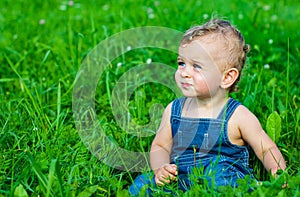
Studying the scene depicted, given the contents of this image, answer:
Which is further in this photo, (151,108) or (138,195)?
(151,108)

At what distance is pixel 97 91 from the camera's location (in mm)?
3439

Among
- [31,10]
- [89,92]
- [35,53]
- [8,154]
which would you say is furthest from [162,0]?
[8,154]

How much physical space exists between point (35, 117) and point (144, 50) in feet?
4.23

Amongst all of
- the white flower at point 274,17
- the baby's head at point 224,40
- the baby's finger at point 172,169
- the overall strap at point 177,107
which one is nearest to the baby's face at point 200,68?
the baby's head at point 224,40

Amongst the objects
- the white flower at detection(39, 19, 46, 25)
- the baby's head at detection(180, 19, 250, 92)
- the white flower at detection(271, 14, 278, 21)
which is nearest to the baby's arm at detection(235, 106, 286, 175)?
the baby's head at detection(180, 19, 250, 92)

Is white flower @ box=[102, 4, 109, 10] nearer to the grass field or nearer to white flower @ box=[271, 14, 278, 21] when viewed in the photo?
the grass field

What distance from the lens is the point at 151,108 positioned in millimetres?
3137

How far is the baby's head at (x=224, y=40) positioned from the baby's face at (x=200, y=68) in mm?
15

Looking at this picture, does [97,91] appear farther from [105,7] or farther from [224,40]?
[105,7]

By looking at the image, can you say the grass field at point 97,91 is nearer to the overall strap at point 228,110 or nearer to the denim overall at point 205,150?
the denim overall at point 205,150

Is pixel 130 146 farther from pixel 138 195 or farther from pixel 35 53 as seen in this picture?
pixel 35 53

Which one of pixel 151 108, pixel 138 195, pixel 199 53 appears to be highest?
pixel 199 53

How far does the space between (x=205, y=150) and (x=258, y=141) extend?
245mm

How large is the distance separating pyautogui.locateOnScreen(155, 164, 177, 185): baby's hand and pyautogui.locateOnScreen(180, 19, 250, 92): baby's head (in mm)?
507
